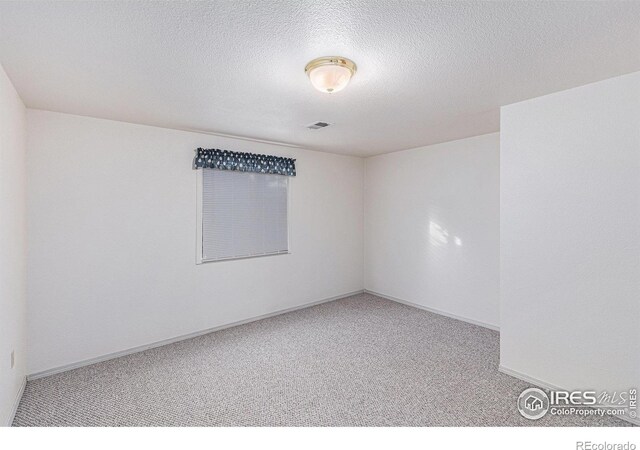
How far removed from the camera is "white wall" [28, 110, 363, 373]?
9.55ft

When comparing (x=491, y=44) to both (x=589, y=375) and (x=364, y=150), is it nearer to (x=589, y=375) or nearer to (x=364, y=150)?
(x=589, y=375)

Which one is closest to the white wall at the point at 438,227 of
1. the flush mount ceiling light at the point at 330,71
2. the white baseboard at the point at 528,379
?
the white baseboard at the point at 528,379

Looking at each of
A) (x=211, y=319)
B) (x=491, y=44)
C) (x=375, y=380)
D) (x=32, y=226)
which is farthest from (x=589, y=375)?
(x=32, y=226)

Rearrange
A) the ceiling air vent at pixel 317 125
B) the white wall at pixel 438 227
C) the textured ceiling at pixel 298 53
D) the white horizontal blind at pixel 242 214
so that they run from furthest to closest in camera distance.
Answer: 1. the white wall at pixel 438 227
2. the white horizontal blind at pixel 242 214
3. the ceiling air vent at pixel 317 125
4. the textured ceiling at pixel 298 53

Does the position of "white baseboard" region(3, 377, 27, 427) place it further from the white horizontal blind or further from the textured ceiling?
the textured ceiling

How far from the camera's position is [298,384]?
2.74 m

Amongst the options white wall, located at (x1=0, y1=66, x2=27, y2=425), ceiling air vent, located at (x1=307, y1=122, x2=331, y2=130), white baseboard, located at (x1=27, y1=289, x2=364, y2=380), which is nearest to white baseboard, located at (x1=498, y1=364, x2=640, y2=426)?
white baseboard, located at (x1=27, y1=289, x2=364, y2=380)

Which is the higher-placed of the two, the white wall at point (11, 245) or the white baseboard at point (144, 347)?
the white wall at point (11, 245)

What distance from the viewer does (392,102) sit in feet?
9.05

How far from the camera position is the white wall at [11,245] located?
2068mm

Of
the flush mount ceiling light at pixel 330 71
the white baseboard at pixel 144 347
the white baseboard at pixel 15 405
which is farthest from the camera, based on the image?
the white baseboard at pixel 144 347

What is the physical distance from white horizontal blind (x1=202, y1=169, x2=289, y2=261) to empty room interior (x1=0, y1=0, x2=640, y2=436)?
0.03 metres

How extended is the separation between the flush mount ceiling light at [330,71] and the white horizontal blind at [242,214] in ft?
7.44

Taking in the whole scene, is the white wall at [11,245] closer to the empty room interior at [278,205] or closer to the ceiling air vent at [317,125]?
the empty room interior at [278,205]
